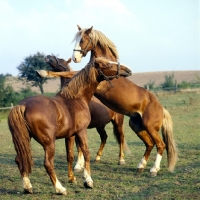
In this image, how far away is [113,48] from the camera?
26.2 ft

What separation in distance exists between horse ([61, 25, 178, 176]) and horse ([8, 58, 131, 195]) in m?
0.98

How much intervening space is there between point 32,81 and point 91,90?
137 ft

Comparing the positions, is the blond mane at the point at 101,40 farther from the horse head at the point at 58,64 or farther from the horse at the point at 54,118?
the horse at the point at 54,118

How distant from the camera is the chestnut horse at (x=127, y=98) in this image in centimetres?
766

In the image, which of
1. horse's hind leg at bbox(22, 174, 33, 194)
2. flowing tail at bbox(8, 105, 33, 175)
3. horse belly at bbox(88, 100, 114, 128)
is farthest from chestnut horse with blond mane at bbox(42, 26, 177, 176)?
horse's hind leg at bbox(22, 174, 33, 194)

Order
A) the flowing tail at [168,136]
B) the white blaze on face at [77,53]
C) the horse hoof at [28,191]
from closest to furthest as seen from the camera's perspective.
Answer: the horse hoof at [28,191] → the white blaze on face at [77,53] → the flowing tail at [168,136]

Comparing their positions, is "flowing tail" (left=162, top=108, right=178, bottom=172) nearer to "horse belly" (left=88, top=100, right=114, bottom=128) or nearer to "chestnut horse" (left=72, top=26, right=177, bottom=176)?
"chestnut horse" (left=72, top=26, right=177, bottom=176)

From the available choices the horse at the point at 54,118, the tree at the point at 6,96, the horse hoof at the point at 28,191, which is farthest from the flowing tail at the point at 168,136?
the tree at the point at 6,96

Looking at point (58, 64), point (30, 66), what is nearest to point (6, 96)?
point (30, 66)

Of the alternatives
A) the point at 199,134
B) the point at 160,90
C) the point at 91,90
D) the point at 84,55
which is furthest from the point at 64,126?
the point at 160,90

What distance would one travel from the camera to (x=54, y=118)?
5.68 metres

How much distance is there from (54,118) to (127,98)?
2.41m

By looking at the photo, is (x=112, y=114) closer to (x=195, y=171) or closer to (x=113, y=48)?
(x=113, y=48)

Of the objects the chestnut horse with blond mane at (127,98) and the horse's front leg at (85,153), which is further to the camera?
the chestnut horse with blond mane at (127,98)
